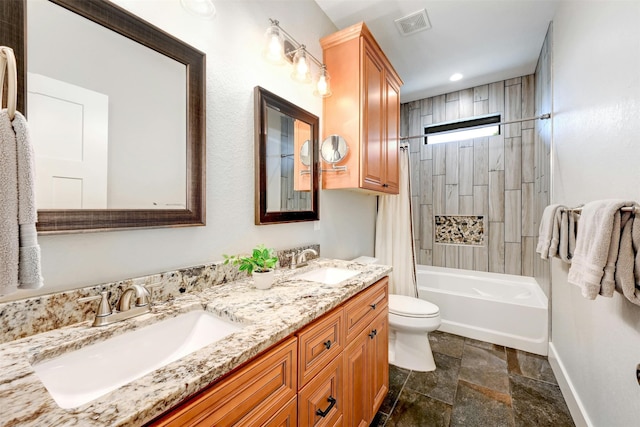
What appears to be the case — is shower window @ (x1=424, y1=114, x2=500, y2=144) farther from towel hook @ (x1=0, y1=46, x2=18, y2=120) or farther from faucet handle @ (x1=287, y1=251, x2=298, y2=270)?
towel hook @ (x1=0, y1=46, x2=18, y2=120)

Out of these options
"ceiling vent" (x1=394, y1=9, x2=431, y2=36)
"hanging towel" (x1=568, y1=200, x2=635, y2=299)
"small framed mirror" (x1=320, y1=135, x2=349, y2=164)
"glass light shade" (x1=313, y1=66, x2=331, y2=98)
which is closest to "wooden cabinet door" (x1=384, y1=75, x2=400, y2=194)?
"ceiling vent" (x1=394, y1=9, x2=431, y2=36)

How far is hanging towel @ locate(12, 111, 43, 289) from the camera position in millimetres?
483

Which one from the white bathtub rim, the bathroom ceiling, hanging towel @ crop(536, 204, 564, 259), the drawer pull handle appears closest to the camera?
the drawer pull handle

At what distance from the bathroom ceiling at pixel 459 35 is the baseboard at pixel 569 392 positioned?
2591 mm

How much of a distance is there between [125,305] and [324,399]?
2.52 ft

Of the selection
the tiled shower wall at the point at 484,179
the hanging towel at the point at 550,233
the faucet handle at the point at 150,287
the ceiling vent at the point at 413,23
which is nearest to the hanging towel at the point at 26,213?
the faucet handle at the point at 150,287

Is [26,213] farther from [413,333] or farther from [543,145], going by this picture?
[543,145]

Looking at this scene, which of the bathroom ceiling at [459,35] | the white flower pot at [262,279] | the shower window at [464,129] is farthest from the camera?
the shower window at [464,129]

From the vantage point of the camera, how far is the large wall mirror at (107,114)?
0.75 m

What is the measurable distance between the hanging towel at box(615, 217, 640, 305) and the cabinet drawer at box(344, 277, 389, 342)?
2.98 ft

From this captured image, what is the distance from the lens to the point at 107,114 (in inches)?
34.5

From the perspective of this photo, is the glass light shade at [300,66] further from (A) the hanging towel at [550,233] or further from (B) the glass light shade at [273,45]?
(A) the hanging towel at [550,233]

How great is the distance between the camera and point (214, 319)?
3.01 ft

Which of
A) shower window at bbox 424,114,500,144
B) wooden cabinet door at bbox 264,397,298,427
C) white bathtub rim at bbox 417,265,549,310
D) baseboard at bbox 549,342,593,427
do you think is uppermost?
shower window at bbox 424,114,500,144
